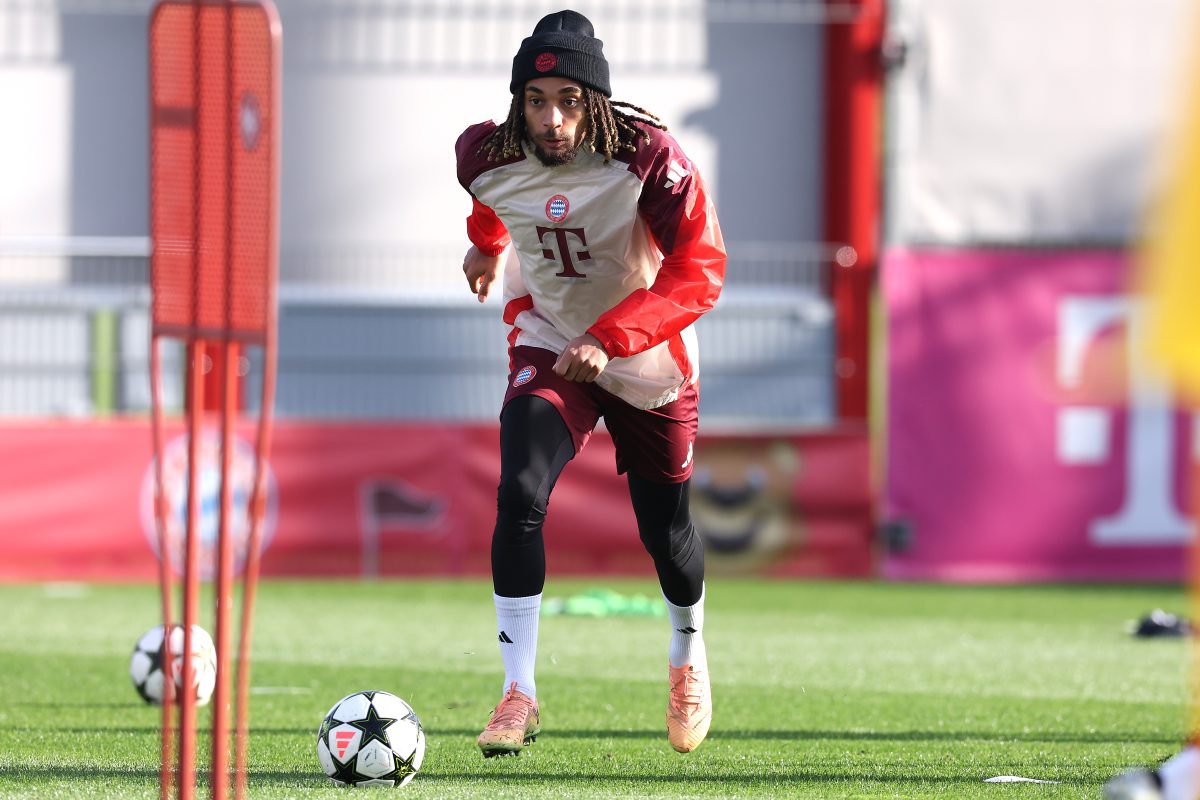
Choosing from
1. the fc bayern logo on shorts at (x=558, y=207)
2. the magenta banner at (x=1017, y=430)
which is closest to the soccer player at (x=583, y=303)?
the fc bayern logo on shorts at (x=558, y=207)

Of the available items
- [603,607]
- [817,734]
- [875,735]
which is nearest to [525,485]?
[817,734]

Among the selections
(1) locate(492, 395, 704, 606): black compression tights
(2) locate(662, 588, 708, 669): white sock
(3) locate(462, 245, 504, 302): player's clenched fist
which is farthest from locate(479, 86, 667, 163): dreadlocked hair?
(2) locate(662, 588, 708, 669): white sock

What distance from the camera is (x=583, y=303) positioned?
5496 mm

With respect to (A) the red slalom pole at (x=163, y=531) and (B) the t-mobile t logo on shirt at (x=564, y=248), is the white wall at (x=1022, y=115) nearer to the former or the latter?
(B) the t-mobile t logo on shirt at (x=564, y=248)

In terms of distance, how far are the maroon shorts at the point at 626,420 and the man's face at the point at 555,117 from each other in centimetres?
61

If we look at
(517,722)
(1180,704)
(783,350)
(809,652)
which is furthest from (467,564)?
(517,722)

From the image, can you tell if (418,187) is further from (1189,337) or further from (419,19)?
(1189,337)

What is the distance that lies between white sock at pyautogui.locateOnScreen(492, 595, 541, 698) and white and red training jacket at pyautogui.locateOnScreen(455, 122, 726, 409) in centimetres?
68

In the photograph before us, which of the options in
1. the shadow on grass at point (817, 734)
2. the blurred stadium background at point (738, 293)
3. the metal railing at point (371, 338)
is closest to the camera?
the shadow on grass at point (817, 734)

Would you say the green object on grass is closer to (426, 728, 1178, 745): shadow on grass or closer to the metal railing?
the metal railing

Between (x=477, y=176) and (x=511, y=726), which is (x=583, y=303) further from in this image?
(x=511, y=726)

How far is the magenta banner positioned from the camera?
15.2 meters

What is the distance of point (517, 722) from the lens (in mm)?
5086

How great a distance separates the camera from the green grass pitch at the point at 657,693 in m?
5.13
